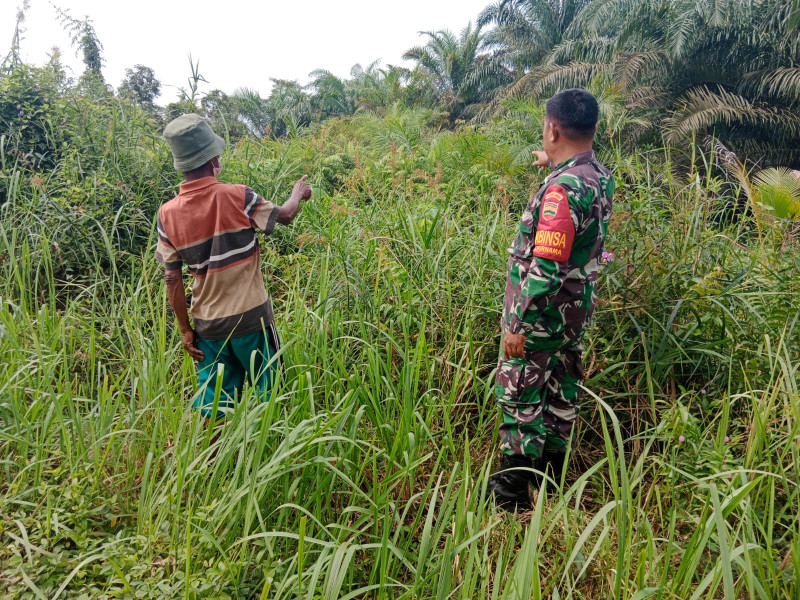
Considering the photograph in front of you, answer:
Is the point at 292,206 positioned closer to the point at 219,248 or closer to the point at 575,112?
the point at 219,248

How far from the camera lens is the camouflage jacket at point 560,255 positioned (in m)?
2.01

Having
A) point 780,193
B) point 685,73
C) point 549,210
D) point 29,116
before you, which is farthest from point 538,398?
point 685,73

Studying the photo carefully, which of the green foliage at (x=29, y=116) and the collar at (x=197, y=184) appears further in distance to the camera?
the green foliage at (x=29, y=116)

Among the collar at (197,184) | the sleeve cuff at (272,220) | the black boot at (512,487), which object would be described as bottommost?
the black boot at (512,487)

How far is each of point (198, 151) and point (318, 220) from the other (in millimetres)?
1850

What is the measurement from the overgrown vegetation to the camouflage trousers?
0.45ft

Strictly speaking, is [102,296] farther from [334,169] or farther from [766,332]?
[766,332]

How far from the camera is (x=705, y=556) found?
5.76 ft

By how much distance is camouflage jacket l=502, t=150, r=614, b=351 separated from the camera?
2006 mm

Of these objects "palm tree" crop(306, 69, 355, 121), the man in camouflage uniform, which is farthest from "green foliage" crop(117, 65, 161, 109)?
the man in camouflage uniform

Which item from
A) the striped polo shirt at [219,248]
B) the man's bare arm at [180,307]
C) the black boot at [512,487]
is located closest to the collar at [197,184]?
the striped polo shirt at [219,248]

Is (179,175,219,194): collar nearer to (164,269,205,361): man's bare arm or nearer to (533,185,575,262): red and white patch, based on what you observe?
(164,269,205,361): man's bare arm

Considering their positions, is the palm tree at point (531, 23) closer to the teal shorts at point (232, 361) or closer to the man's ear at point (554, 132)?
the man's ear at point (554, 132)

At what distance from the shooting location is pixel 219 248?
228 cm
